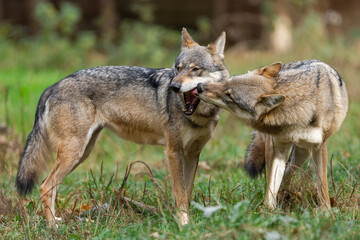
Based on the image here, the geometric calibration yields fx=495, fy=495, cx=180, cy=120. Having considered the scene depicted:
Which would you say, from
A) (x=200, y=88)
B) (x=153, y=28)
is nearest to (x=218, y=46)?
(x=200, y=88)

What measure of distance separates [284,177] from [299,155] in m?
0.34

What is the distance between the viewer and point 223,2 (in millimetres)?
17656

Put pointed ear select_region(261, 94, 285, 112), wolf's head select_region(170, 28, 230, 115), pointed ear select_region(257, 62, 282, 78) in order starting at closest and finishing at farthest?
pointed ear select_region(261, 94, 285, 112)
pointed ear select_region(257, 62, 282, 78)
wolf's head select_region(170, 28, 230, 115)

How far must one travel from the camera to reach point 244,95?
408 cm

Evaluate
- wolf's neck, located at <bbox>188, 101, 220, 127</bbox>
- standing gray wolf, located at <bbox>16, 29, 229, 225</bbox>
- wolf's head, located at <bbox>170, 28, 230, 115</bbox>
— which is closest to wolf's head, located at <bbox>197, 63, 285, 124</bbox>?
wolf's head, located at <bbox>170, 28, 230, 115</bbox>

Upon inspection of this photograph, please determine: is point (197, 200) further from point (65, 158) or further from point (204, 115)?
point (65, 158)

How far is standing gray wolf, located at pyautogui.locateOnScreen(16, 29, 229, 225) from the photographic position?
4801 mm

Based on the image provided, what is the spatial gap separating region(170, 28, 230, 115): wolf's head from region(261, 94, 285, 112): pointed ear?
0.76 meters

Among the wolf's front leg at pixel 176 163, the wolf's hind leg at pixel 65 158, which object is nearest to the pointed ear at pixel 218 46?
the wolf's front leg at pixel 176 163

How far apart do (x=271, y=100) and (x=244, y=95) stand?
0.75ft

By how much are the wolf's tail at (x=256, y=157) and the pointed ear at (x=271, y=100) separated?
108 cm

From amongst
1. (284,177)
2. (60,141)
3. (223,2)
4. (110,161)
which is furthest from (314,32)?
(60,141)

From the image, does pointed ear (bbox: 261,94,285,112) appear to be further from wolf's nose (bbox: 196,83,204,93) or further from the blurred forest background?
the blurred forest background

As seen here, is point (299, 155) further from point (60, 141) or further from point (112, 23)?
point (112, 23)
